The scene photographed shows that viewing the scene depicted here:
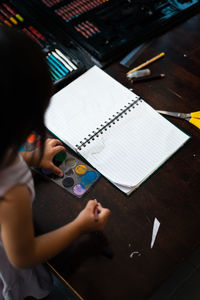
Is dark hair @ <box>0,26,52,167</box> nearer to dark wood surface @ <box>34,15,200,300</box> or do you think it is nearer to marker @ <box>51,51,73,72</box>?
dark wood surface @ <box>34,15,200,300</box>

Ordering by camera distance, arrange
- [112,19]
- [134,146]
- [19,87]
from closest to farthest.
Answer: [19,87]
[134,146]
[112,19]

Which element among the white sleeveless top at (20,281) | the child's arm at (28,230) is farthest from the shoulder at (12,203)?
the white sleeveless top at (20,281)

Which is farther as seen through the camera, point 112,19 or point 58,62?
point 112,19

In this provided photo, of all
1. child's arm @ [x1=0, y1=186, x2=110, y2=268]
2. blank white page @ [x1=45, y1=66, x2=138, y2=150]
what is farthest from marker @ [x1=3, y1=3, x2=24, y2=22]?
child's arm @ [x1=0, y1=186, x2=110, y2=268]

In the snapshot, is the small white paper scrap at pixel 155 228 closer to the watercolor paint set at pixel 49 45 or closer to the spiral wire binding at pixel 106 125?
the spiral wire binding at pixel 106 125

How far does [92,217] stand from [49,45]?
0.59 metres

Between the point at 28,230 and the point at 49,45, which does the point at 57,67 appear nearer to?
the point at 49,45

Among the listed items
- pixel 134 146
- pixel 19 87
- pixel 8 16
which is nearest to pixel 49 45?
pixel 8 16

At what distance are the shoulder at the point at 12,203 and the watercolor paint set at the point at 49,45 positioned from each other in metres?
0.44

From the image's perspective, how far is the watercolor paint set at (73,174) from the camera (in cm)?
72

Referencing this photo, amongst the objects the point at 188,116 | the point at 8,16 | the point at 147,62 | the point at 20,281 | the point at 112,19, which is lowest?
the point at 20,281

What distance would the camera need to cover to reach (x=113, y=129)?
32.1 inches

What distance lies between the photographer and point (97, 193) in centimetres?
72

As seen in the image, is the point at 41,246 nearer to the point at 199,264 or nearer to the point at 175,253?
the point at 175,253
